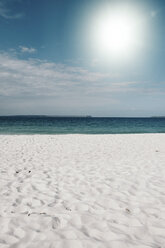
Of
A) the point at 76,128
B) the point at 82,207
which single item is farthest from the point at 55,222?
the point at 76,128

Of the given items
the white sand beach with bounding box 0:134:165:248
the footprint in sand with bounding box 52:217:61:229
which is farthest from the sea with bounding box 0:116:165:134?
the footprint in sand with bounding box 52:217:61:229

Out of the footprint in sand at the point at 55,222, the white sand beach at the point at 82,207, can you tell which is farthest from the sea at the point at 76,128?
the footprint in sand at the point at 55,222

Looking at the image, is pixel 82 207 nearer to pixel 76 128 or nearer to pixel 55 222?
pixel 55 222

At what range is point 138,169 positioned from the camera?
6.62m

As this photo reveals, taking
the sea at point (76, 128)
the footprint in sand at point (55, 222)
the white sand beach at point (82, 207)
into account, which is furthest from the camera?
the sea at point (76, 128)

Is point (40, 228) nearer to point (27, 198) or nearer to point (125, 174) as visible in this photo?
point (27, 198)

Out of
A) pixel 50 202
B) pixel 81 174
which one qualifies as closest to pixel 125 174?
pixel 81 174

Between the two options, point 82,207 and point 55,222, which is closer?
point 55,222

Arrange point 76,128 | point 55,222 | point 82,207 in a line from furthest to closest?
point 76,128
point 82,207
point 55,222

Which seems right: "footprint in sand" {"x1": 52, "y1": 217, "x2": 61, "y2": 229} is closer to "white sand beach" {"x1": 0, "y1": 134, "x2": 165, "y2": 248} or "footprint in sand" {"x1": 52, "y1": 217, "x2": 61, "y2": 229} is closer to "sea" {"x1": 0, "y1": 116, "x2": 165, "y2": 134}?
"white sand beach" {"x1": 0, "y1": 134, "x2": 165, "y2": 248}

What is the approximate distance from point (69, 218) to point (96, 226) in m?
0.55

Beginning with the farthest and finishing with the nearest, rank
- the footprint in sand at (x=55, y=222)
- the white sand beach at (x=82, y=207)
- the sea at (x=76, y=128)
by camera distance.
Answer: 1. the sea at (x=76, y=128)
2. the footprint in sand at (x=55, y=222)
3. the white sand beach at (x=82, y=207)

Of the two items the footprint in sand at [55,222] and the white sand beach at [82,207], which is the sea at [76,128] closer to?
the white sand beach at [82,207]

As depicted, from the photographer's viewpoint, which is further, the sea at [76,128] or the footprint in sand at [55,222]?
the sea at [76,128]
